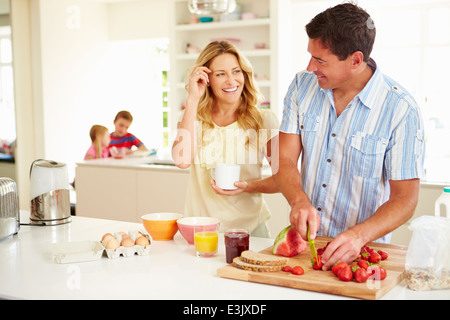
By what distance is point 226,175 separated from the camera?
2.13 meters

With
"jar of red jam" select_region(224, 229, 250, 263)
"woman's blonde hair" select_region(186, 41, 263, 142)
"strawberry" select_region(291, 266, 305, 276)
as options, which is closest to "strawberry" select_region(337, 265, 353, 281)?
"strawberry" select_region(291, 266, 305, 276)

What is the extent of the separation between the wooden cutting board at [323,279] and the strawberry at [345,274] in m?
0.01

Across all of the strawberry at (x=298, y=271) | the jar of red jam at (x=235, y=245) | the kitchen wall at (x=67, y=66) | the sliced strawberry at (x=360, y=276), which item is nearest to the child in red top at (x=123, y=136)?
the kitchen wall at (x=67, y=66)

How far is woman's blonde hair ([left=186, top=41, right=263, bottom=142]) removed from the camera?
2346mm

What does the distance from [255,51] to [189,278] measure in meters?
4.65

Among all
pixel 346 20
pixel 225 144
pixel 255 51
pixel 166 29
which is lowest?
pixel 225 144

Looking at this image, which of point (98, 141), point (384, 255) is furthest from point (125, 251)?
point (98, 141)

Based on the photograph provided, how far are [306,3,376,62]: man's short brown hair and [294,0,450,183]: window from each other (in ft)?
15.6

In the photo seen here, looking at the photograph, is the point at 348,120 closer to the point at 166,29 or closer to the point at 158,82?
the point at 166,29

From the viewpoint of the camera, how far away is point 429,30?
6.58 metres

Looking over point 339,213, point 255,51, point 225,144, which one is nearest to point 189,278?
point 339,213

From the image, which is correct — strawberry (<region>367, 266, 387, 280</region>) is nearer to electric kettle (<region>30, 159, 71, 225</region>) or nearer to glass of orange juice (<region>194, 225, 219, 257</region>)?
glass of orange juice (<region>194, 225, 219, 257</region>)

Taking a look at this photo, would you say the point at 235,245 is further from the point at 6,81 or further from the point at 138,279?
the point at 6,81

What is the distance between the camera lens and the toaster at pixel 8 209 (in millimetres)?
2029
